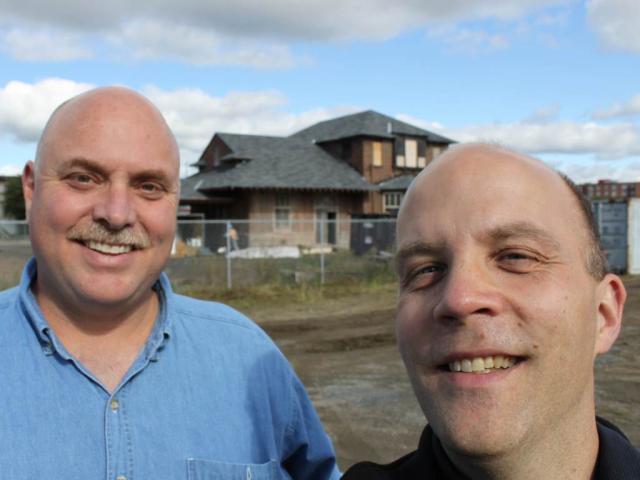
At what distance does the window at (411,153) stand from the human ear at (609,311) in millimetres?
45033

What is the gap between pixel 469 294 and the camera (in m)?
1.54

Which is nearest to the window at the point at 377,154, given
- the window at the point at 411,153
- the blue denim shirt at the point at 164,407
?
the window at the point at 411,153

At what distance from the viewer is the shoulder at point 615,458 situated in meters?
1.59

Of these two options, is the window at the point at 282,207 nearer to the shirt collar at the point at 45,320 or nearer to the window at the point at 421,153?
A: the window at the point at 421,153

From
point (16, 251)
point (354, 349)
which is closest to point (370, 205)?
point (16, 251)

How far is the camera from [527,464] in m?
1.55

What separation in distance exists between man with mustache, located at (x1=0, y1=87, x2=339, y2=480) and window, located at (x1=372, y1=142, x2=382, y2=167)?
138ft

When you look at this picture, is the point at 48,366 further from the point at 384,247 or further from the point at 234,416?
the point at 384,247

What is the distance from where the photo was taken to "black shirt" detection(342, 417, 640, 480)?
160 centimetres

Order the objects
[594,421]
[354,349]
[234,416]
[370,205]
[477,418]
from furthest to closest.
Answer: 1. [370,205]
2. [354,349]
3. [234,416]
4. [594,421]
5. [477,418]

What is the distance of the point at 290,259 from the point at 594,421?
1812 cm

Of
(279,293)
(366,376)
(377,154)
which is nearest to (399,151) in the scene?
(377,154)

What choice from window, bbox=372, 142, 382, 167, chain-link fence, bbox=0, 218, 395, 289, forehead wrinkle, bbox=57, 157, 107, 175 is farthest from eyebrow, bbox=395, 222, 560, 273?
window, bbox=372, 142, 382, 167

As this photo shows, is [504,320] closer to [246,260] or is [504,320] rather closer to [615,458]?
[615,458]
